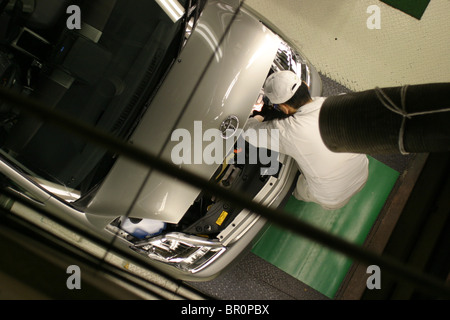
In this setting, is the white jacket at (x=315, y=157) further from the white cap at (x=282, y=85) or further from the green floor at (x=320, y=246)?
the green floor at (x=320, y=246)

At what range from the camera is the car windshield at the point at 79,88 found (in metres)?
2.15

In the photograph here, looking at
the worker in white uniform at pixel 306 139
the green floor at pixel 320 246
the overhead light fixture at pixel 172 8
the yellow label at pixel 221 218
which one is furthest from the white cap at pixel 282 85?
the green floor at pixel 320 246

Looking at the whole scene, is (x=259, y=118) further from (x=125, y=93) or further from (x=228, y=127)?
(x=125, y=93)

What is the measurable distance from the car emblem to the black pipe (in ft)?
1.80

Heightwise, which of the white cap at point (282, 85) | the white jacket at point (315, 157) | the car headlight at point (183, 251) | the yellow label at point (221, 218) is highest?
the white cap at point (282, 85)

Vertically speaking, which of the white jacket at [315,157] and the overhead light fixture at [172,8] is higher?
the overhead light fixture at [172,8]

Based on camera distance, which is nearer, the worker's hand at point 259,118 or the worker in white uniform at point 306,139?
the worker in white uniform at point 306,139

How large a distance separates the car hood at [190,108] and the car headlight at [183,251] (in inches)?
9.8

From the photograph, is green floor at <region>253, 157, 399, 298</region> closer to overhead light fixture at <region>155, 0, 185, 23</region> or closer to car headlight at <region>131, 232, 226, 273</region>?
car headlight at <region>131, 232, 226, 273</region>

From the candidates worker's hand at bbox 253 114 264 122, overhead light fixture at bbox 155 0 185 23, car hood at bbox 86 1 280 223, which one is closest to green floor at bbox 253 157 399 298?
worker's hand at bbox 253 114 264 122
